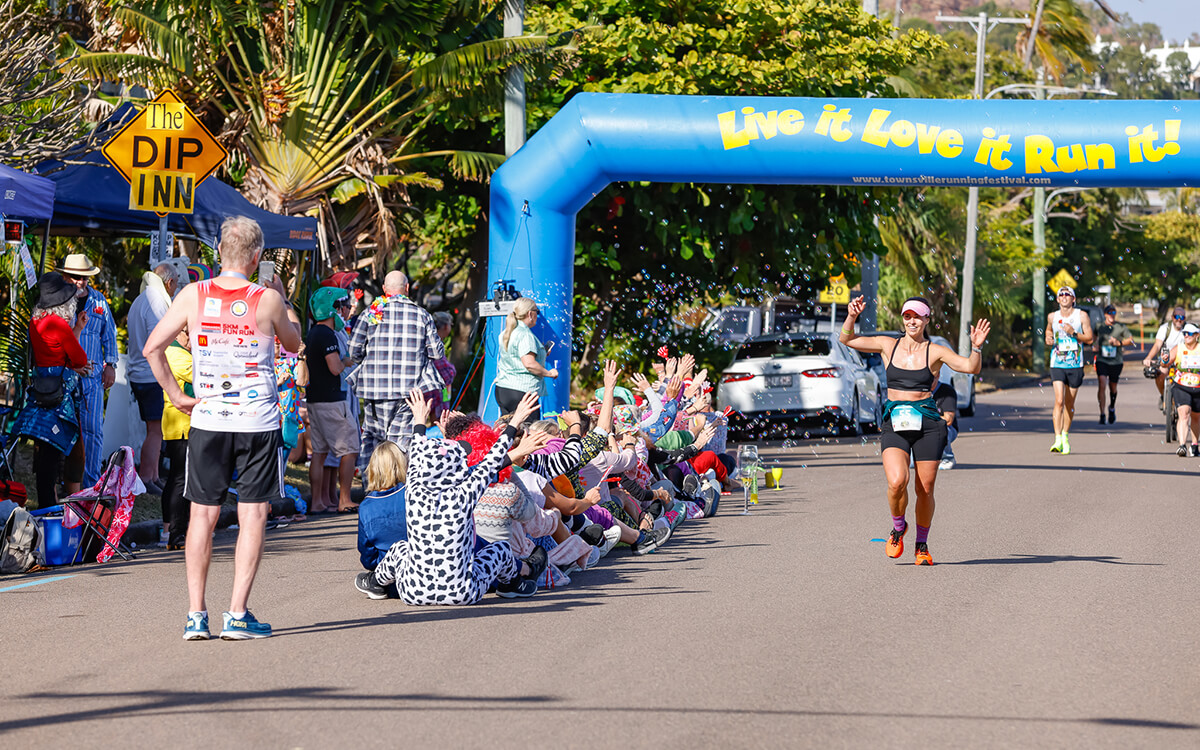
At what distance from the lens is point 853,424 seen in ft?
73.0

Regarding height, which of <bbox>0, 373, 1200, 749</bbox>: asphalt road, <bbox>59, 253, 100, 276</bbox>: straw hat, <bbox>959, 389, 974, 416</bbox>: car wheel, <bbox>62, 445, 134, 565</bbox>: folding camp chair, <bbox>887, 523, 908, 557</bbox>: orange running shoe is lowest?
<bbox>0, 373, 1200, 749</bbox>: asphalt road

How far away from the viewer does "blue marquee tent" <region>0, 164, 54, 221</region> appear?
409 inches

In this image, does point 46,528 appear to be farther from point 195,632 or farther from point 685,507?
point 685,507

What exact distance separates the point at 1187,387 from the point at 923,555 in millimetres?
10513

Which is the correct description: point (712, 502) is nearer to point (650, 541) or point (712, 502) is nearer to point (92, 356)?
point (650, 541)

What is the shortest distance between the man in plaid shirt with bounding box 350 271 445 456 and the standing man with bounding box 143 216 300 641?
506 cm

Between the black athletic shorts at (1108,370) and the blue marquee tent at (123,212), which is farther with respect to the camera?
the black athletic shorts at (1108,370)

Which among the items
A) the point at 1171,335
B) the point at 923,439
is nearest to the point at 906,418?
the point at 923,439

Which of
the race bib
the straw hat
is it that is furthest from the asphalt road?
the straw hat

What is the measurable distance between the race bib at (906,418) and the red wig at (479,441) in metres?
2.78

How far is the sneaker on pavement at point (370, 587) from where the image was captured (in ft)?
27.6

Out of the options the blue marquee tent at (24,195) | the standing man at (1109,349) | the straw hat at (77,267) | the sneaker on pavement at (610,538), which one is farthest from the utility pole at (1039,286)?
the blue marquee tent at (24,195)

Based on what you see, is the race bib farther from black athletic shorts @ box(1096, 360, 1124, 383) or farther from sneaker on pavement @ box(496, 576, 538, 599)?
black athletic shorts @ box(1096, 360, 1124, 383)

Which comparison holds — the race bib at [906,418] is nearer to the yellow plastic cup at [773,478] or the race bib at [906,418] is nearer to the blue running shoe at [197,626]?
the blue running shoe at [197,626]
